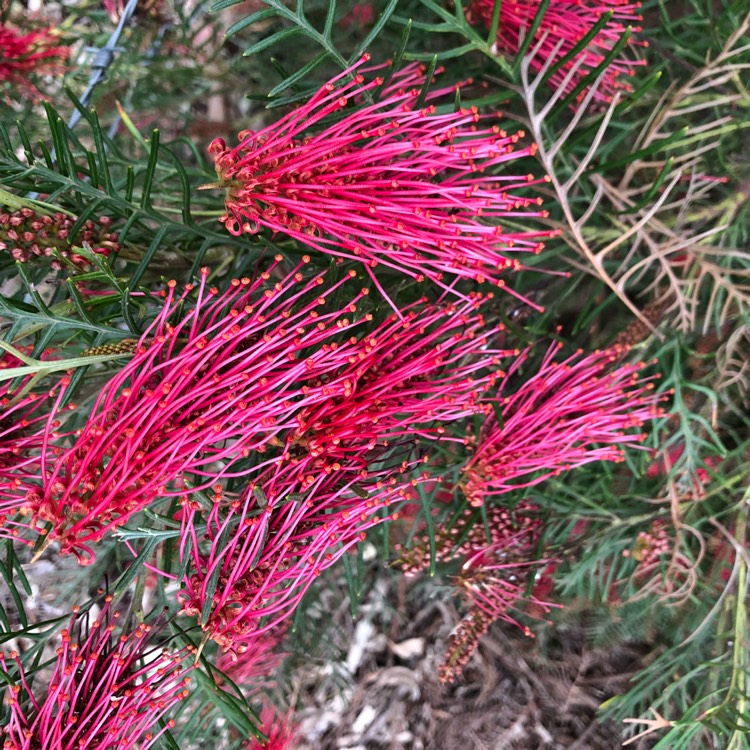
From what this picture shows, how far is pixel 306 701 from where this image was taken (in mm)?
941

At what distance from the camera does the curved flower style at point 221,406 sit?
0.37 metres

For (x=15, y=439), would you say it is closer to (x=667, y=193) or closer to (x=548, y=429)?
(x=548, y=429)

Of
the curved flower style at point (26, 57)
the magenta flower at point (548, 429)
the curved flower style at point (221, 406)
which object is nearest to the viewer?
the curved flower style at point (221, 406)

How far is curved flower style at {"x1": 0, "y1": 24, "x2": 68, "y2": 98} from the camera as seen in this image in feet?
2.15

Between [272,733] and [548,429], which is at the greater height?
[548,429]

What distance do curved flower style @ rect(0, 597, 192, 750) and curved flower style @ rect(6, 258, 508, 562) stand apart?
0.27 feet

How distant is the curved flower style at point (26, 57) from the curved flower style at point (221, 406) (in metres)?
0.40

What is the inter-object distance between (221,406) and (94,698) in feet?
0.71

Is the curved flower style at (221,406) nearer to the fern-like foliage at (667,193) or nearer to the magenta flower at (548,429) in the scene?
the magenta flower at (548,429)

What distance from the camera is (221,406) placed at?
0.39 meters

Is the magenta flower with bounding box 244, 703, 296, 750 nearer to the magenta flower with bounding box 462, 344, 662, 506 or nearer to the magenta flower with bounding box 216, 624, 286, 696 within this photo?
the magenta flower with bounding box 216, 624, 286, 696

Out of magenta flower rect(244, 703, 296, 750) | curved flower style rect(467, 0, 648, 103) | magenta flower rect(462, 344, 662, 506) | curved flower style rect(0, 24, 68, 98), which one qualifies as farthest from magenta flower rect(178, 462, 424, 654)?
curved flower style rect(0, 24, 68, 98)

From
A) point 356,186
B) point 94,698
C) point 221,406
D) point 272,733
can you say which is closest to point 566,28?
point 356,186

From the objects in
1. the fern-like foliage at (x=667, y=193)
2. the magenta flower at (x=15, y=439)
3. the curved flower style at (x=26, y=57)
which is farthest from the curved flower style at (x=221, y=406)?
the curved flower style at (x=26, y=57)
